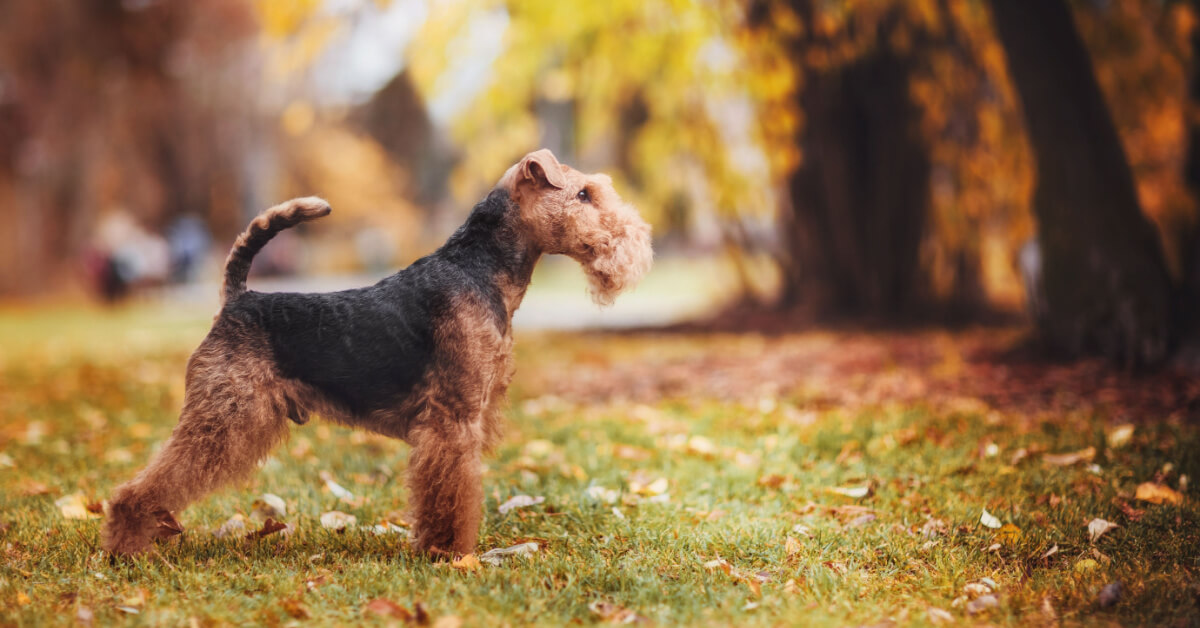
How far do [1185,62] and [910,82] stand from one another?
285 cm

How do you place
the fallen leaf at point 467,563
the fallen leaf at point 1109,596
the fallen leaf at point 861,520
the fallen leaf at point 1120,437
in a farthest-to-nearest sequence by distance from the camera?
the fallen leaf at point 1120,437, the fallen leaf at point 861,520, the fallen leaf at point 467,563, the fallen leaf at point 1109,596

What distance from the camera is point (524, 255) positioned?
328 cm

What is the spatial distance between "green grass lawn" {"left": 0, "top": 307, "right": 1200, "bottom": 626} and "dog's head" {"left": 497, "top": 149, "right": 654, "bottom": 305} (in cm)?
106

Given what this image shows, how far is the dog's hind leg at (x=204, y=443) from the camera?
3039 millimetres

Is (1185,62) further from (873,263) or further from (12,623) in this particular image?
(12,623)

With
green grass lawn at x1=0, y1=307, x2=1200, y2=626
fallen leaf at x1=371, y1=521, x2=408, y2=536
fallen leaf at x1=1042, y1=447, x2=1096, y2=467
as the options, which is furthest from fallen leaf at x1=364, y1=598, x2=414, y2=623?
fallen leaf at x1=1042, y1=447, x2=1096, y2=467

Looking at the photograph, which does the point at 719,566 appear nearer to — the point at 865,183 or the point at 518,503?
the point at 518,503

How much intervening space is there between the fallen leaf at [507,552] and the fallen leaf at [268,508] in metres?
1.06

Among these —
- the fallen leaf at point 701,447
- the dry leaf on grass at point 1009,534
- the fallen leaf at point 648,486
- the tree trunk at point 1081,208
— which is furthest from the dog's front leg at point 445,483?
the tree trunk at point 1081,208

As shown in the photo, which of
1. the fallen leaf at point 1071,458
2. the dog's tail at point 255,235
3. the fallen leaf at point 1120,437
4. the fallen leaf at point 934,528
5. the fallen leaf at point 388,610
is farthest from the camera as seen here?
the fallen leaf at point 1120,437

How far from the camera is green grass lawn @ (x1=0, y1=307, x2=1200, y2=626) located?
2.74m

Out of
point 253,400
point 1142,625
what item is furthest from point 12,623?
point 1142,625

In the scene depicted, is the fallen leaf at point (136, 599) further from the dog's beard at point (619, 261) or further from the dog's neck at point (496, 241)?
the dog's beard at point (619, 261)

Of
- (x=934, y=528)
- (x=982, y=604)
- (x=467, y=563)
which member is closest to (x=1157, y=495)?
(x=934, y=528)
